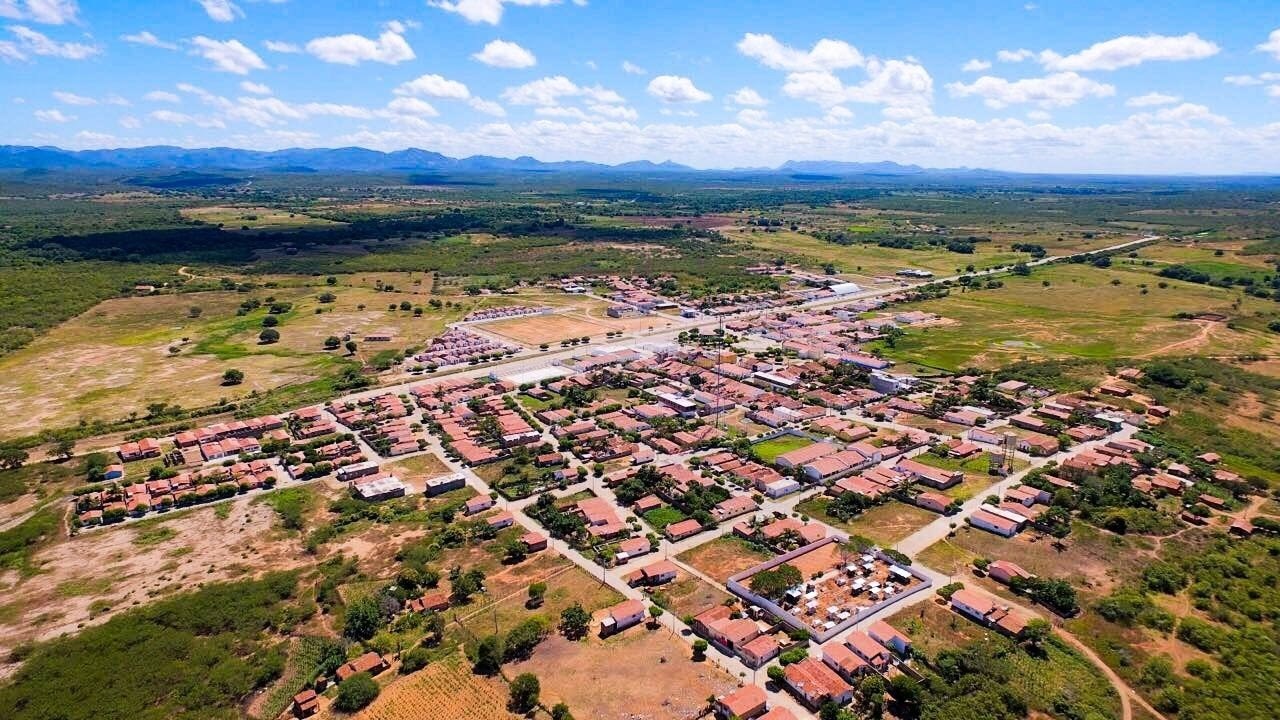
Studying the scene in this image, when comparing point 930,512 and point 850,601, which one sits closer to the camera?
point 850,601

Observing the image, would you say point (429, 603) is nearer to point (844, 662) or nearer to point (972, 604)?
point (844, 662)

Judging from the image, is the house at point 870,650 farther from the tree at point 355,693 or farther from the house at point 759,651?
the tree at point 355,693

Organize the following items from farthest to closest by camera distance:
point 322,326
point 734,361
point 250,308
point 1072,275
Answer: point 1072,275 < point 250,308 < point 322,326 < point 734,361

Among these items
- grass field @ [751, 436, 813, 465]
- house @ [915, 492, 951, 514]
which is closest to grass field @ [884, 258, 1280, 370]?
grass field @ [751, 436, 813, 465]

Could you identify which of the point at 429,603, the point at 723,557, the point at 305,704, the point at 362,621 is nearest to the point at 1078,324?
the point at 723,557

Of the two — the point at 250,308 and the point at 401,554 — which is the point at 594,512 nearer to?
the point at 401,554

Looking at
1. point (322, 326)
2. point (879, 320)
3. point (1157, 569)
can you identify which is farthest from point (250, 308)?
point (1157, 569)
